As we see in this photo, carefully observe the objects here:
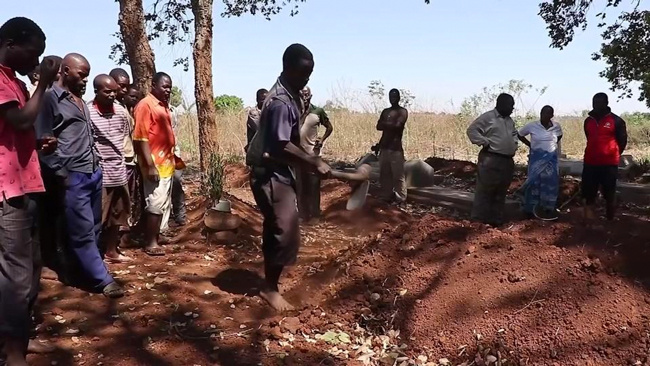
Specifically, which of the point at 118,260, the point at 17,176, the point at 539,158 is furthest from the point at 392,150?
the point at 17,176

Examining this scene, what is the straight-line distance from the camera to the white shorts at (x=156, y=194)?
16.4 feet

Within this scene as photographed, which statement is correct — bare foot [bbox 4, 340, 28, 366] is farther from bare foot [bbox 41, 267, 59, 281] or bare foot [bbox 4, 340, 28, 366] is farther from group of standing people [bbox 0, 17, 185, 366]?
bare foot [bbox 41, 267, 59, 281]

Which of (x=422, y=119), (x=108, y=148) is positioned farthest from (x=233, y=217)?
(x=422, y=119)

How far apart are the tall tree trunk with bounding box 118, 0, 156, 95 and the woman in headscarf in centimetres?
461

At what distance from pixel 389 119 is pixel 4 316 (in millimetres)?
6405

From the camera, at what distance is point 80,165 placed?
376cm

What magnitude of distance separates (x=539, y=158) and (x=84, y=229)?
522cm

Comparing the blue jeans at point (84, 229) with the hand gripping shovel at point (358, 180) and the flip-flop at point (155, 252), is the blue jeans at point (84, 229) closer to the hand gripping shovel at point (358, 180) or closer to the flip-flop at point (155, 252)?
the flip-flop at point (155, 252)

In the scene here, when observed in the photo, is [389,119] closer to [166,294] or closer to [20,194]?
[166,294]

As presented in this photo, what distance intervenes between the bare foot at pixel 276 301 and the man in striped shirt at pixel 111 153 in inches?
63.7

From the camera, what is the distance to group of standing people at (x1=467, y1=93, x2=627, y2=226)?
20.5 ft

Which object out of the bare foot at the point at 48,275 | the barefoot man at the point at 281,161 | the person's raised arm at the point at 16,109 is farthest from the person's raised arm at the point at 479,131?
the person's raised arm at the point at 16,109

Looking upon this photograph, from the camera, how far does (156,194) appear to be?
5020 mm

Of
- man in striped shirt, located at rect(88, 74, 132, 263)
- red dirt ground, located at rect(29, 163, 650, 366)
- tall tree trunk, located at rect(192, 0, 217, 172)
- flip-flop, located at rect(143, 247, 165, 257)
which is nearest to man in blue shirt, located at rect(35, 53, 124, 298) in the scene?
red dirt ground, located at rect(29, 163, 650, 366)
